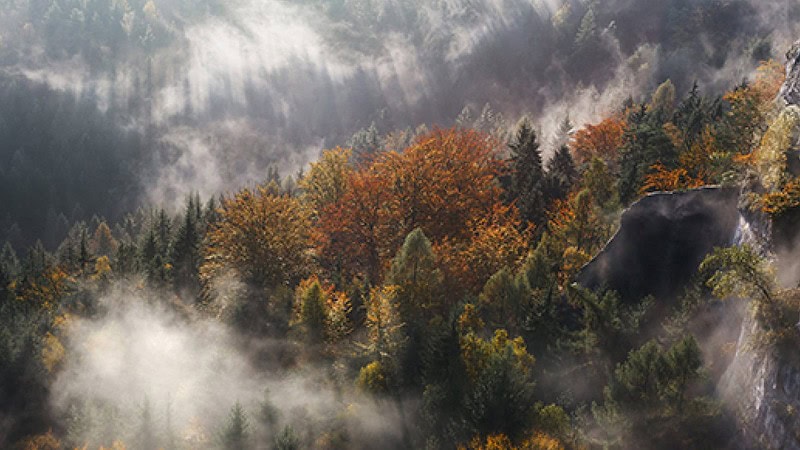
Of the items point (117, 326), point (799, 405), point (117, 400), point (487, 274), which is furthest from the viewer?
point (117, 326)

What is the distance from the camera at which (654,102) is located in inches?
6841

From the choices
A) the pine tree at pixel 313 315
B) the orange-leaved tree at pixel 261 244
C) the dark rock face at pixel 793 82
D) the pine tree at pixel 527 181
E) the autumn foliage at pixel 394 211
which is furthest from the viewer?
the autumn foliage at pixel 394 211

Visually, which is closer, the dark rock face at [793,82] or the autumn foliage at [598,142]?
the dark rock face at [793,82]

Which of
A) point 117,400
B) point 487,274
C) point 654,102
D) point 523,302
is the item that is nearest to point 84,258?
point 117,400

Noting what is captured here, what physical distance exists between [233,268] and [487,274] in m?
28.3

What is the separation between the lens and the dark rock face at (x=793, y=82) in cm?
4409

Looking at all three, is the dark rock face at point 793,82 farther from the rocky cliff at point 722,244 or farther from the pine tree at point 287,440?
the pine tree at point 287,440

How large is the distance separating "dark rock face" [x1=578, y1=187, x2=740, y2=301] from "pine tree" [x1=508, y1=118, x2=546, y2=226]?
75.2 ft

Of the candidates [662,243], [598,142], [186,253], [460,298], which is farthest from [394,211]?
[598,142]

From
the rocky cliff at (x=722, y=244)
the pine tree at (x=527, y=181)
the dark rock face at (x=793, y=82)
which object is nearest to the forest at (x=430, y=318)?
the pine tree at (x=527, y=181)

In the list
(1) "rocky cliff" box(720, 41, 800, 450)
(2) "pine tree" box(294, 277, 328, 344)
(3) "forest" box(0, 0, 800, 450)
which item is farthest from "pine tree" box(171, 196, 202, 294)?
(1) "rocky cliff" box(720, 41, 800, 450)

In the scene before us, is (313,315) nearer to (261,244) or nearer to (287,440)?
(287,440)

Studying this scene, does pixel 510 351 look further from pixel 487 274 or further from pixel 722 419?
pixel 487 274

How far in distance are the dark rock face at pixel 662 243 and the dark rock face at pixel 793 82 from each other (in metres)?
7.41
